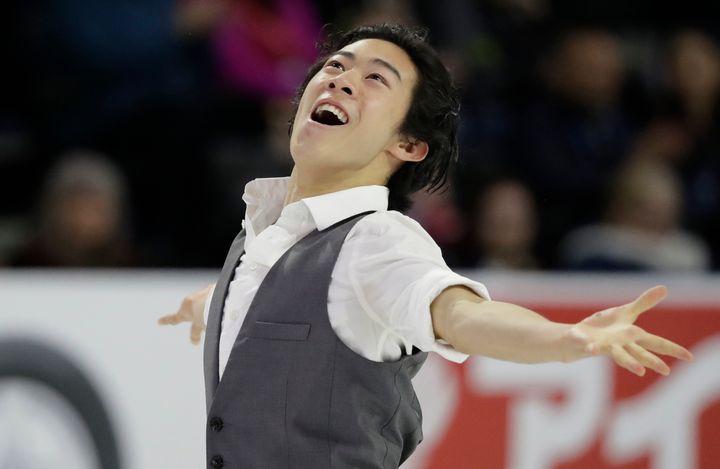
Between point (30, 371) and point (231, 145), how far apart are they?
5.23 feet

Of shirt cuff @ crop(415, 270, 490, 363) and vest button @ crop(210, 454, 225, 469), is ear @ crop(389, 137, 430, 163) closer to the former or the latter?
shirt cuff @ crop(415, 270, 490, 363)

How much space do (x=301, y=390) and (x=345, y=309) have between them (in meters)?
0.15

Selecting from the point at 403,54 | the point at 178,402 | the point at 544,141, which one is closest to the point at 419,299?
the point at 403,54

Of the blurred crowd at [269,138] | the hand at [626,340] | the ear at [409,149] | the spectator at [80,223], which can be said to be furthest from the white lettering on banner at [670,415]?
the hand at [626,340]

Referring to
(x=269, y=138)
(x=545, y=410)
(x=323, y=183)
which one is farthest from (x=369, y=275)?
(x=269, y=138)

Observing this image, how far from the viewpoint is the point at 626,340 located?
1.67 m

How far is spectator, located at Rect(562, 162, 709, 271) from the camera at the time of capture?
496cm

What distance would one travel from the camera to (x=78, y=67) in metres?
5.19

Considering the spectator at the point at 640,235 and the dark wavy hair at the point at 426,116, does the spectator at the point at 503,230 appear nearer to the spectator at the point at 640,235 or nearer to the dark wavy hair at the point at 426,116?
the spectator at the point at 640,235

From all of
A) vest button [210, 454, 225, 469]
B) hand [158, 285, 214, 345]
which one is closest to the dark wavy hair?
hand [158, 285, 214, 345]

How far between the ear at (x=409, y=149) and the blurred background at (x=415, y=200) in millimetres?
1606

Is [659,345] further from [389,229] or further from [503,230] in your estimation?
[503,230]

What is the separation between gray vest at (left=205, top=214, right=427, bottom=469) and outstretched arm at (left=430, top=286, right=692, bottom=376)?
0.67 feet

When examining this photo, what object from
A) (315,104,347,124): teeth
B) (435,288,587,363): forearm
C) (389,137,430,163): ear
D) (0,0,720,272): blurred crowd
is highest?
(0,0,720,272): blurred crowd
